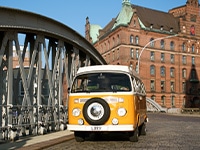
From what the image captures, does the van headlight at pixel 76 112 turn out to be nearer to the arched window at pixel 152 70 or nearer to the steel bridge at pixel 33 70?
the steel bridge at pixel 33 70

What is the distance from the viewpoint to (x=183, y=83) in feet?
241

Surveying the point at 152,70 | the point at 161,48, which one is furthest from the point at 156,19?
the point at 152,70

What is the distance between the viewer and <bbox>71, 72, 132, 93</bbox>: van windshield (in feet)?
31.8

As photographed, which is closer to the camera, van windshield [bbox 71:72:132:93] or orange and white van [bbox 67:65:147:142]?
orange and white van [bbox 67:65:147:142]

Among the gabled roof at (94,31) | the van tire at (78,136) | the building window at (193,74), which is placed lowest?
the van tire at (78,136)

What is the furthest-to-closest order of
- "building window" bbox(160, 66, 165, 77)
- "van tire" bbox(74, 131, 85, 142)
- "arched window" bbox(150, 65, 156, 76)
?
"building window" bbox(160, 66, 165, 77) < "arched window" bbox(150, 65, 156, 76) < "van tire" bbox(74, 131, 85, 142)

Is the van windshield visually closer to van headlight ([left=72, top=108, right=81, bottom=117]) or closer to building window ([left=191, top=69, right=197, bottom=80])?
van headlight ([left=72, top=108, right=81, bottom=117])

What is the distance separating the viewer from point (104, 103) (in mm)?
9195

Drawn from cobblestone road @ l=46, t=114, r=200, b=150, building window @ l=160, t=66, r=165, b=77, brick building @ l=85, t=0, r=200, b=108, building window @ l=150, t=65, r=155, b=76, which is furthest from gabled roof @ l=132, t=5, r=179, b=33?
cobblestone road @ l=46, t=114, r=200, b=150

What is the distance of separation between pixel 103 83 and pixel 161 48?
206 feet

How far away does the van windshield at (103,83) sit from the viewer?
9680mm

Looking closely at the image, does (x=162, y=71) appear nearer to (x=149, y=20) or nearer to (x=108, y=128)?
(x=149, y=20)

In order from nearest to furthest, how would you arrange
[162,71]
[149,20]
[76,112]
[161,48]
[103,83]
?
[76,112] → [103,83] → [162,71] → [161,48] → [149,20]

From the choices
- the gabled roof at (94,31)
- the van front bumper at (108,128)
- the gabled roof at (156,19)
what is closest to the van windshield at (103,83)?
the van front bumper at (108,128)
